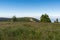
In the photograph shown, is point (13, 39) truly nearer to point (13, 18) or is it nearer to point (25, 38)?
point (25, 38)

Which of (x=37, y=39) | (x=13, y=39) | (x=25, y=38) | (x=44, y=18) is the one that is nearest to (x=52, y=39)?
(x=37, y=39)

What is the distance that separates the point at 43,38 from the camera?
28.3ft

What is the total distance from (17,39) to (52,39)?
Answer: 5.83 feet

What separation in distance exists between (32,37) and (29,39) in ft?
1.30

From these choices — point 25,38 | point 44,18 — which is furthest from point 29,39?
point 44,18

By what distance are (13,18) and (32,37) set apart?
5518cm

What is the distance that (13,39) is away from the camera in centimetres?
872

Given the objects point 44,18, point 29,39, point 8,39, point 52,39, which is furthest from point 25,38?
point 44,18

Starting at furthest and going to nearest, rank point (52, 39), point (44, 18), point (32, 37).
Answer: point (44, 18)
point (32, 37)
point (52, 39)

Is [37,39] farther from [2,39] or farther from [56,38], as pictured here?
[2,39]

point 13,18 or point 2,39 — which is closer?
point 2,39

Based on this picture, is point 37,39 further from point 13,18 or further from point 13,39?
point 13,18

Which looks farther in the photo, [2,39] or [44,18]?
[44,18]

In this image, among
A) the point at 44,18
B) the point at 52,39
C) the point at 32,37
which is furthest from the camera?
the point at 44,18
